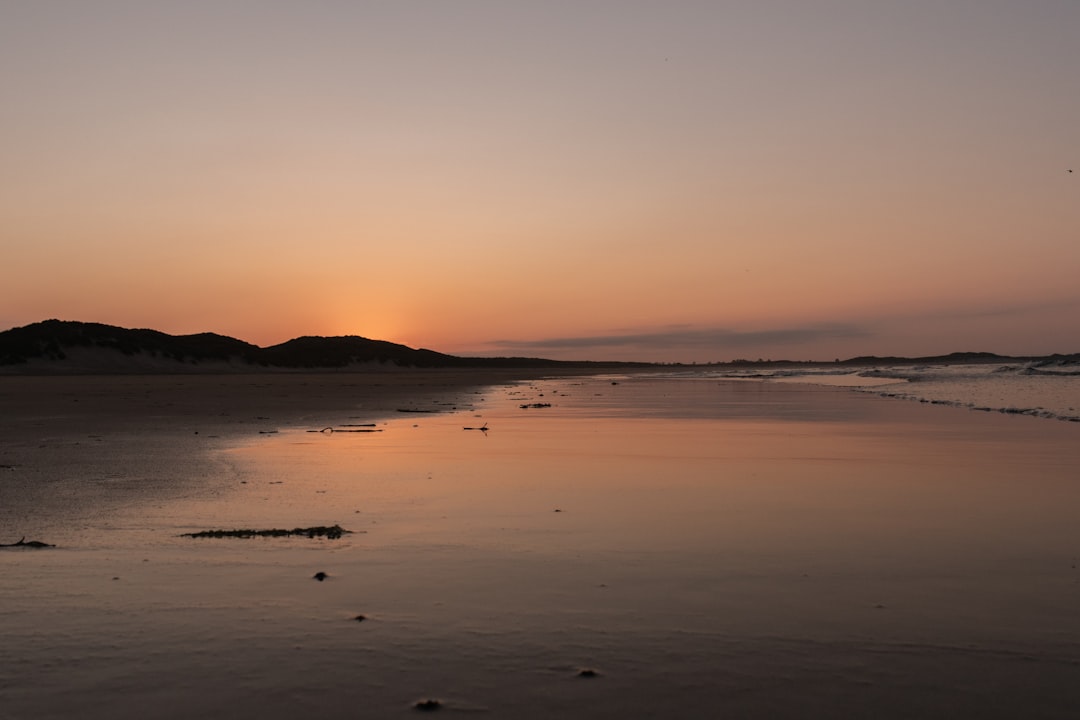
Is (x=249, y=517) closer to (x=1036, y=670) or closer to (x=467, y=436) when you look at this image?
(x=1036, y=670)

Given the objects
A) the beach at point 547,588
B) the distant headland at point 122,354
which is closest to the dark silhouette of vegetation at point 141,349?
the distant headland at point 122,354

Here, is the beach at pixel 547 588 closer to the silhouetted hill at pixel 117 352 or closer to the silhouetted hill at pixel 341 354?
the silhouetted hill at pixel 117 352

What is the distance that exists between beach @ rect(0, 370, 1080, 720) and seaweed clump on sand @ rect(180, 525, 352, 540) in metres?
0.19

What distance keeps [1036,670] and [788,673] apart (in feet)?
4.54

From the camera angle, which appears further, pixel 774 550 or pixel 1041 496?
pixel 1041 496

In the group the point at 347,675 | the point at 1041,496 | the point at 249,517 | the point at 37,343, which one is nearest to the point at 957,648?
the point at 347,675

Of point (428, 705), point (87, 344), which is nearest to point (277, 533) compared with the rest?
point (428, 705)

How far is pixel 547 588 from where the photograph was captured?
6.44 metres

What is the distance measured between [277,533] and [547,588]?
132 inches

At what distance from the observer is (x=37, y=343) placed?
86.2 metres

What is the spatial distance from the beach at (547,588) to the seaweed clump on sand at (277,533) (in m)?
0.19

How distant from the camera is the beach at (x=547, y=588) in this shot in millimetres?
4543

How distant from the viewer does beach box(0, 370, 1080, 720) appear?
454 centimetres

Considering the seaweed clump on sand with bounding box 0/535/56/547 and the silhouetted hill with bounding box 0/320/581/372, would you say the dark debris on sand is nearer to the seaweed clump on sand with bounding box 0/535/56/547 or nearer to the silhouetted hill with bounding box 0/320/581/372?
the seaweed clump on sand with bounding box 0/535/56/547
